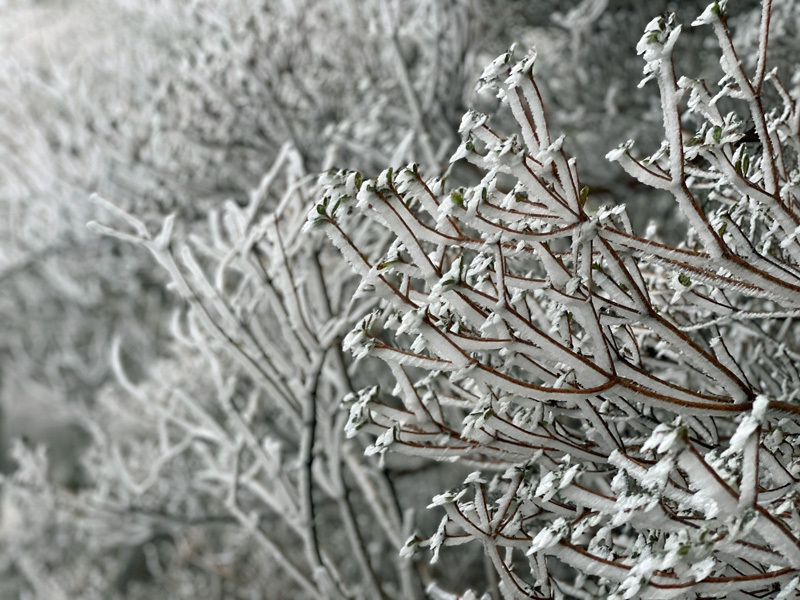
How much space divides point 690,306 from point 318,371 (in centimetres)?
67

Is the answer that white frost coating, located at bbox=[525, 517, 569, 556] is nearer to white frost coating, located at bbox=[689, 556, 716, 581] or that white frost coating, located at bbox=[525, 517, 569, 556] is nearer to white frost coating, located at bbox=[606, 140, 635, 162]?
white frost coating, located at bbox=[689, 556, 716, 581]

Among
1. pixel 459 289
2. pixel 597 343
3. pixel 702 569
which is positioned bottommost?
pixel 702 569

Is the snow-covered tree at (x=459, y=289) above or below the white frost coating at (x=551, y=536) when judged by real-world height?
above

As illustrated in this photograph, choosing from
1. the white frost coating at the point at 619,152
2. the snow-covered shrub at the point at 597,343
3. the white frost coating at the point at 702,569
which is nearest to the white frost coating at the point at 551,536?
the snow-covered shrub at the point at 597,343

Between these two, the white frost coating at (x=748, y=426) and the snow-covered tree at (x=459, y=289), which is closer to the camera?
the white frost coating at (x=748, y=426)

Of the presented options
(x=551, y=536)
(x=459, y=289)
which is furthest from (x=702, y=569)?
(x=459, y=289)

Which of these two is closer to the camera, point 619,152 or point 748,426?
point 748,426

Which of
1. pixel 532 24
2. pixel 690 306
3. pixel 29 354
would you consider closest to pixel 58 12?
pixel 29 354

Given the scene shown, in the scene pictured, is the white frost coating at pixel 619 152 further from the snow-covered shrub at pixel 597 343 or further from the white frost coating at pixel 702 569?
the white frost coating at pixel 702 569

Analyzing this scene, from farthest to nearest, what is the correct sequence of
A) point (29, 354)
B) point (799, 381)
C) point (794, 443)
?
1. point (29, 354)
2. point (799, 381)
3. point (794, 443)

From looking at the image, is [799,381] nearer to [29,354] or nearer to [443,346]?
[443,346]

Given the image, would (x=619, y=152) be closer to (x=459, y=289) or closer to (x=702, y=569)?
(x=459, y=289)

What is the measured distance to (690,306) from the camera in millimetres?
1052

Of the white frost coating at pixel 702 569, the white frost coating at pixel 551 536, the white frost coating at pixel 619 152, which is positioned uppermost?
the white frost coating at pixel 619 152
